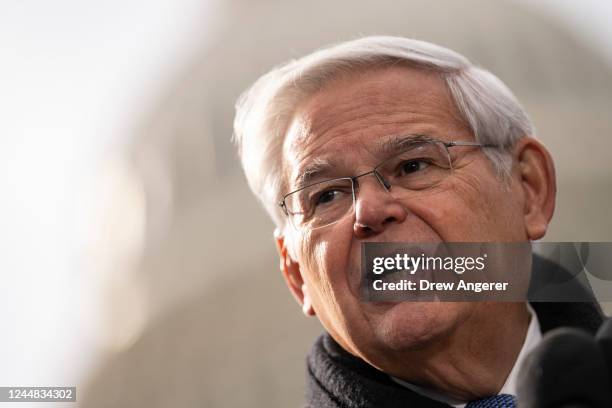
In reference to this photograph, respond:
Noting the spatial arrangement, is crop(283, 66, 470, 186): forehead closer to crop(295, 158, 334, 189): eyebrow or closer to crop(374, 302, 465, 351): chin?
crop(295, 158, 334, 189): eyebrow

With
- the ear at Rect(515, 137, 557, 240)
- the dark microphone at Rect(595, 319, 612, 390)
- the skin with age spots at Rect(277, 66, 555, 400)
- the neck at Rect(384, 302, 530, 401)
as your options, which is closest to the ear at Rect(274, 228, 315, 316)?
the skin with age spots at Rect(277, 66, 555, 400)

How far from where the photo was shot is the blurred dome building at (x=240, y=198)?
254 centimetres

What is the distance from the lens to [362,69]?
1410 mm

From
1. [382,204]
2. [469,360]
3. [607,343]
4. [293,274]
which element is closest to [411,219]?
[382,204]

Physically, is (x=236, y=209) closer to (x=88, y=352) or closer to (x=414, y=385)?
(x=88, y=352)

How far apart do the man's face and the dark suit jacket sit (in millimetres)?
53

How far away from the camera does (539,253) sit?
4.81 ft

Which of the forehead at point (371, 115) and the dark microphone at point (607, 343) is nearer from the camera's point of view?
the dark microphone at point (607, 343)

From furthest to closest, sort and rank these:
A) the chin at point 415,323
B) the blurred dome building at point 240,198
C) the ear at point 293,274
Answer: the blurred dome building at point 240,198, the ear at point 293,274, the chin at point 415,323

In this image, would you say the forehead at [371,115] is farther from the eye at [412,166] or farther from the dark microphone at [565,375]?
the dark microphone at [565,375]

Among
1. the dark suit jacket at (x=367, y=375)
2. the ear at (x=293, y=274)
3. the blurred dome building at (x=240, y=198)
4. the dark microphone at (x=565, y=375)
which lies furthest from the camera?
the blurred dome building at (x=240, y=198)

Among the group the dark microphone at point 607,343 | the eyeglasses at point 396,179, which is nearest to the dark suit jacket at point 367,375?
the eyeglasses at point 396,179

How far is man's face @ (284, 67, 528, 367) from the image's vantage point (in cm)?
122

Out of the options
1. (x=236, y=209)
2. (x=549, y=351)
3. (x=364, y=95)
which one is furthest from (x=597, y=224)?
(x=236, y=209)
